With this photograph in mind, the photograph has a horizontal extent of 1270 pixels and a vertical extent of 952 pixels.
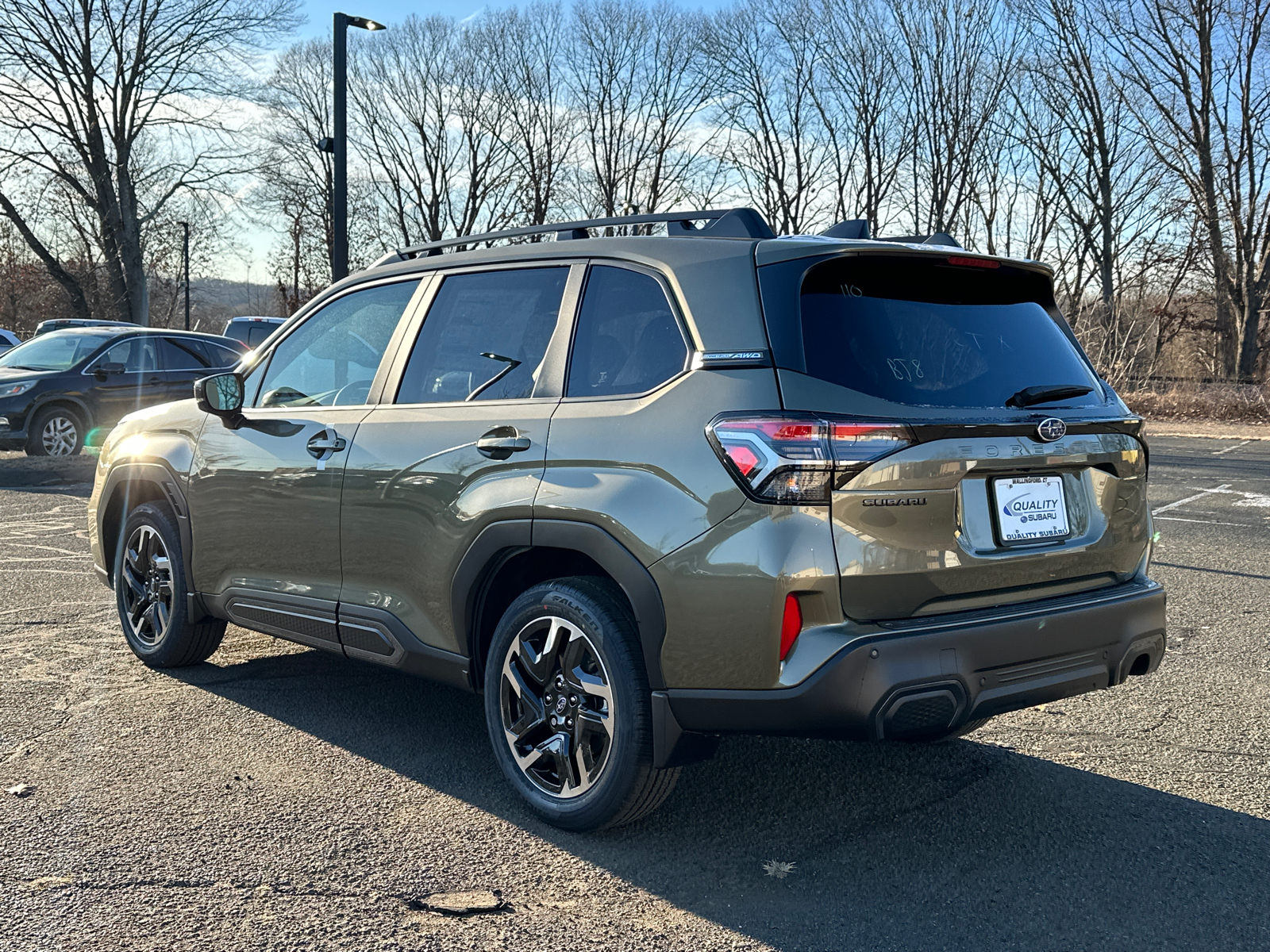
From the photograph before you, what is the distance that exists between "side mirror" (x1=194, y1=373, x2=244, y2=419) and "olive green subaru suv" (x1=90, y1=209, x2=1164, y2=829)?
1.96ft

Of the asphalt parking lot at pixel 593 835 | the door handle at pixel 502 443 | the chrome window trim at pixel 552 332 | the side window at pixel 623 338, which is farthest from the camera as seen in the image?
the chrome window trim at pixel 552 332

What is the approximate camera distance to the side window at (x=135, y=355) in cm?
1461

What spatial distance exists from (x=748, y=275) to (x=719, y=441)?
20.8 inches

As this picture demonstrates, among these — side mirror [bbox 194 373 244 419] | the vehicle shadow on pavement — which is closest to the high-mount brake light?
the vehicle shadow on pavement

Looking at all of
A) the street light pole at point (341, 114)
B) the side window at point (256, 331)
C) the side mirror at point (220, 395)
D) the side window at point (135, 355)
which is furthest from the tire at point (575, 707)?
the side window at point (256, 331)

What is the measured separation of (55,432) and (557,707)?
12.7 metres

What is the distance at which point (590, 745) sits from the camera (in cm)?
339

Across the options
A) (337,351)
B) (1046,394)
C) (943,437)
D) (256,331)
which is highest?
(256,331)

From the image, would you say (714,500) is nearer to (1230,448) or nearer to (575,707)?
(575,707)

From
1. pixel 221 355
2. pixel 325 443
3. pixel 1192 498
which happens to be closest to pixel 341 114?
pixel 221 355

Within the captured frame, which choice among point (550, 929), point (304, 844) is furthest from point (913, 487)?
point (304, 844)

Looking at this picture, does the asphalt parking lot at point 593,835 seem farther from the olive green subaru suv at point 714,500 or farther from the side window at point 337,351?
the side window at point 337,351

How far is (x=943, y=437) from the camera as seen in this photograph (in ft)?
9.89

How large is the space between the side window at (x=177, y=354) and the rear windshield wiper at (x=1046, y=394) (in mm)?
13643
